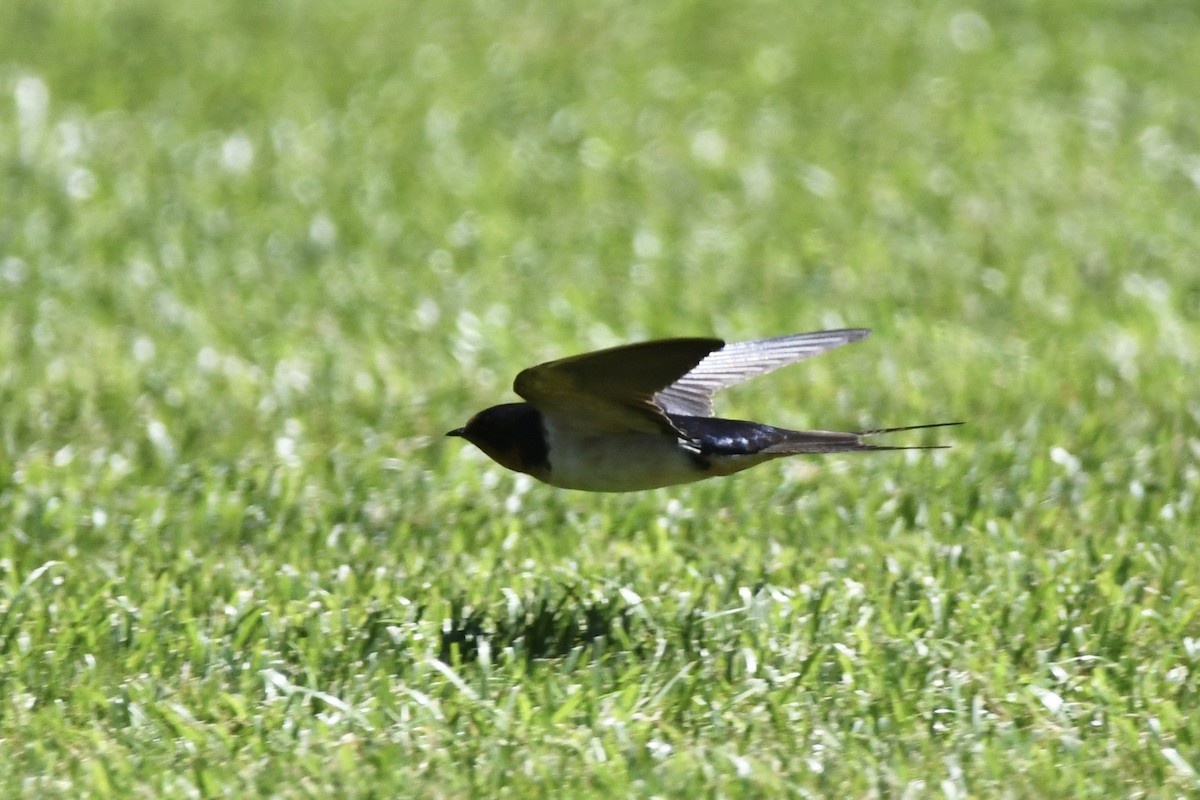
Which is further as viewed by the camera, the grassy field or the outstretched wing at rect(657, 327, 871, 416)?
the outstretched wing at rect(657, 327, 871, 416)

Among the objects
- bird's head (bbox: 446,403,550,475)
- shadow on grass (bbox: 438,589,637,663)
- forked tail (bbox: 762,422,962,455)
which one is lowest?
shadow on grass (bbox: 438,589,637,663)

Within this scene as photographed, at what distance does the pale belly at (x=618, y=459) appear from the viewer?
500cm

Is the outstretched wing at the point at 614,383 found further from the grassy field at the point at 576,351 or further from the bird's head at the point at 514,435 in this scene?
the grassy field at the point at 576,351

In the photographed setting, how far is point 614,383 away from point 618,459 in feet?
1.17

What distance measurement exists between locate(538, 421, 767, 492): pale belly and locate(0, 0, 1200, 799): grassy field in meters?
0.36

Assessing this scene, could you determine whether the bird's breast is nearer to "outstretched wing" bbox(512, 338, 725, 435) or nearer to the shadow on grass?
"outstretched wing" bbox(512, 338, 725, 435)

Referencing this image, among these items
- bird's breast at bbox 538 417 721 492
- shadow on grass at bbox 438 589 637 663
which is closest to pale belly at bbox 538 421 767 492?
bird's breast at bbox 538 417 721 492

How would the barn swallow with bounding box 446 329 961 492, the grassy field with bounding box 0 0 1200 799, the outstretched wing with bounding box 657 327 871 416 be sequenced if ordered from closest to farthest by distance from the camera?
the grassy field with bounding box 0 0 1200 799 < the barn swallow with bounding box 446 329 961 492 < the outstretched wing with bounding box 657 327 871 416

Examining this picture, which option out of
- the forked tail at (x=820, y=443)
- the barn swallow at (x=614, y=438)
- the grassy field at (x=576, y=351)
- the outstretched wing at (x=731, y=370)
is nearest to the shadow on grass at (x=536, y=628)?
the grassy field at (x=576, y=351)

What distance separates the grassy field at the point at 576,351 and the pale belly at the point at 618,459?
1.19ft

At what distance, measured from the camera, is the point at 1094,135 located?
9.97 meters

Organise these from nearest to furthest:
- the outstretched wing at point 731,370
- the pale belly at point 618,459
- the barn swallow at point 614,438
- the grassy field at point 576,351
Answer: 1. the grassy field at point 576,351
2. the barn swallow at point 614,438
3. the pale belly at point 618,459
4. the outstretched wing at point 731,370

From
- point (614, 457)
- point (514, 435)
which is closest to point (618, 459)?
point (614, 457)

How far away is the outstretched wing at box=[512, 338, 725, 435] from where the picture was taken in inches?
174
